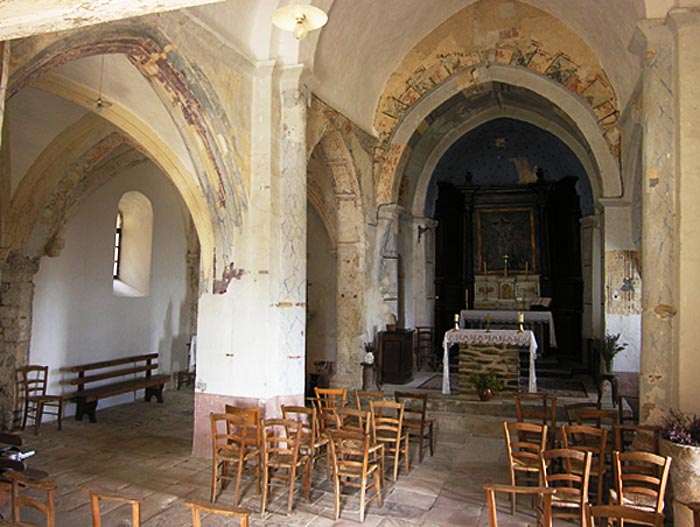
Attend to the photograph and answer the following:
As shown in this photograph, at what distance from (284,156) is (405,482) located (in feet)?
13.1

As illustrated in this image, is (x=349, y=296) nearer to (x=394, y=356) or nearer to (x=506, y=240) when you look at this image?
(x=394, y=356)

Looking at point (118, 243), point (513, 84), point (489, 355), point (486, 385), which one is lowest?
point (486, 385)

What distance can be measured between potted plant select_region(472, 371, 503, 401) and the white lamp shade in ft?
19.4

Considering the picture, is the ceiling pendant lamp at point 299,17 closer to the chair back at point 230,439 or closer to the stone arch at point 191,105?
the stone arch at point 191,105

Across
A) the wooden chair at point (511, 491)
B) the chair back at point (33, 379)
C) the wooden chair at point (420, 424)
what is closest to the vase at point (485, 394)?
the wooden chair at point (420, 424)

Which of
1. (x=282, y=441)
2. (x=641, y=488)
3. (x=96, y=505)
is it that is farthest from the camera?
(x=282, y=441)

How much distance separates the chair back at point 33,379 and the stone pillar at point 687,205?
27.5ft

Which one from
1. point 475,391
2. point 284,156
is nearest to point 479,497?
point 475,391

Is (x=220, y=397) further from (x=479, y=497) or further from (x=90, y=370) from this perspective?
(x=90, y=370)

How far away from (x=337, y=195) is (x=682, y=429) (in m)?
6.42

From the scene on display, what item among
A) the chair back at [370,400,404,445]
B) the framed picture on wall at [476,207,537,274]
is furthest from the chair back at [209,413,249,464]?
the framed picture on wall at [476,207,537,274]

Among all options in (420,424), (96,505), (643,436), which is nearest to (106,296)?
(420,424)

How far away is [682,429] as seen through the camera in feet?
15.8

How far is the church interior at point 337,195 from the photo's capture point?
5629 mm
